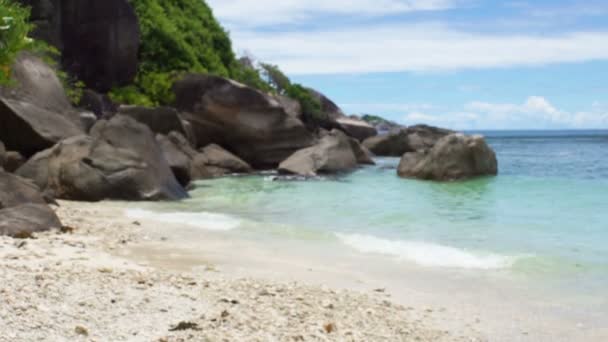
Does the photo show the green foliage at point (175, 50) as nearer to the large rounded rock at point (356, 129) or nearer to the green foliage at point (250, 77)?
the green foliage at point (250, 77)

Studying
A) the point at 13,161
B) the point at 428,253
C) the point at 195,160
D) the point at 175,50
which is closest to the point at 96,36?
the point at 175,50

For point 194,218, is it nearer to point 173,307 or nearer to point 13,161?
point 13,161

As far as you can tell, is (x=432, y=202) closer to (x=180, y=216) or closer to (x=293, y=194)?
(x=293, y=194)

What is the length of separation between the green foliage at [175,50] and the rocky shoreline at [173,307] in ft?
55.7

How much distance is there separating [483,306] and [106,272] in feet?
9.57

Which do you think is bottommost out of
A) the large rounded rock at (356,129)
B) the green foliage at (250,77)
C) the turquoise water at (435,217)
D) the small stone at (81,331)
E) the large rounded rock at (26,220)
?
the turquoise water at (435,217)

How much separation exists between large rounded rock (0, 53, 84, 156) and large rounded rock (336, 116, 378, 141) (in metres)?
21.0

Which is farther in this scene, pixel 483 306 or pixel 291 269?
pixel 291 269

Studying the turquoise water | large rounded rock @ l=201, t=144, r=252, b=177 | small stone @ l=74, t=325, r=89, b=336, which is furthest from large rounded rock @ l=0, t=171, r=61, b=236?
large rounded rock @ l=201, t=144, r=252, b=177

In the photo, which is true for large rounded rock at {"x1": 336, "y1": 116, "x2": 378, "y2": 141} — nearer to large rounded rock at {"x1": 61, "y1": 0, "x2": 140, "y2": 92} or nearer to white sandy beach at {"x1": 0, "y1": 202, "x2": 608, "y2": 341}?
large rounded rock at {"x1": 61, "y1": 0, "x2": 140, "y2": 92}

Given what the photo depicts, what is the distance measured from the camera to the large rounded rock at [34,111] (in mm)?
13164

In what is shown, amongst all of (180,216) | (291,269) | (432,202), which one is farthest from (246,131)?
(291,269)

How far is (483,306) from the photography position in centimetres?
556

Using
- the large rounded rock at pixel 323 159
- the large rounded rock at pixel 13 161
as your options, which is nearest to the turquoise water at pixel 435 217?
the large rounded rock at pixel 323 159
